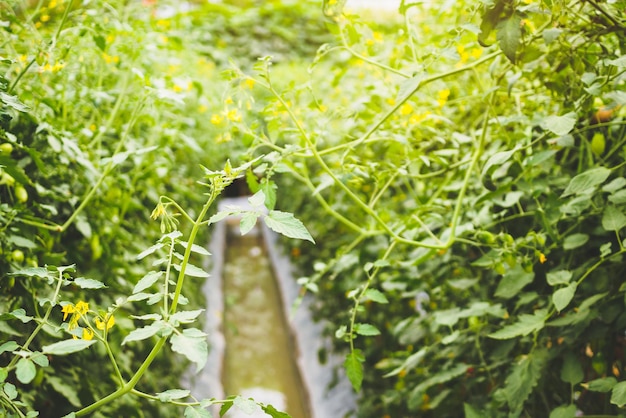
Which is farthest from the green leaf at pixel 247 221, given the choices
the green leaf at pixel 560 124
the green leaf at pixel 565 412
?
the green leaf at pixel 565 412

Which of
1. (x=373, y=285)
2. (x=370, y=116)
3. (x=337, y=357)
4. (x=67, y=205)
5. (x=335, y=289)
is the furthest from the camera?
(x=337, y=357)

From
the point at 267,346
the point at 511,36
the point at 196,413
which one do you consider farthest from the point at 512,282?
the point at 267,346

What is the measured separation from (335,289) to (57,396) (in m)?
1.34

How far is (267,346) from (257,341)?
8 centimetres

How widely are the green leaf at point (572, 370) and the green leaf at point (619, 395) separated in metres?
0.19

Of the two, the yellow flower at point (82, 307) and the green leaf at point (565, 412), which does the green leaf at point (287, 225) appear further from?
the green leaf at point (565, 412)

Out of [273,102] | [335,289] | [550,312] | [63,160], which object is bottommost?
[335,289]

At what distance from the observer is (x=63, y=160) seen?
138 centimetres

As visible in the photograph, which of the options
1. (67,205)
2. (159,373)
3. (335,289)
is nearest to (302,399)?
(335,289)

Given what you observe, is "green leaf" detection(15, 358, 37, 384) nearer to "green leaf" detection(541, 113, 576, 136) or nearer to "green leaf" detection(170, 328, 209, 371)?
"green leaf" detection(170, 328, 209, 371)

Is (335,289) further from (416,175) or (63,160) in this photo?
(63,160)

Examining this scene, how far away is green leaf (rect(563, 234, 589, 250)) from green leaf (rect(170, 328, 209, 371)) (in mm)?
902

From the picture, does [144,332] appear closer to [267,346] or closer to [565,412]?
[565,412]

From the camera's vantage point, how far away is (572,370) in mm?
1247
